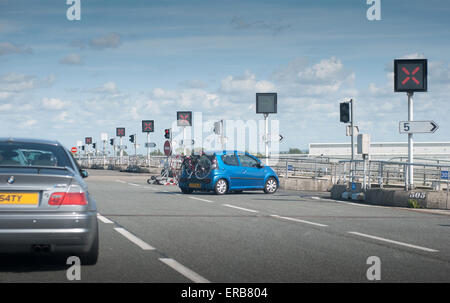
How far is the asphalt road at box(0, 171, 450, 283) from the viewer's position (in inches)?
276

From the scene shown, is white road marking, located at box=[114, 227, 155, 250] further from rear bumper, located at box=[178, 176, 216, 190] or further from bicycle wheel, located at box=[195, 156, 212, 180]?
bicycle wheel, located at box=[195, 156, 212, 180]

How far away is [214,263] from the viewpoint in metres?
7.74

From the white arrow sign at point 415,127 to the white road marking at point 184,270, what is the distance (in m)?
13.2

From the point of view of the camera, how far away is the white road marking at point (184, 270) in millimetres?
6656

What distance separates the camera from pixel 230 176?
22938 mm

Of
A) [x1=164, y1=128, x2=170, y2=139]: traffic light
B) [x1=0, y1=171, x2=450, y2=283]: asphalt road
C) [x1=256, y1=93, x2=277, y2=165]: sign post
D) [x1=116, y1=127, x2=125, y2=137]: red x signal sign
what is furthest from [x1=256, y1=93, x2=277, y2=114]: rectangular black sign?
[x1=116, y1=127, x2=125, y2=137]: red x signal sign

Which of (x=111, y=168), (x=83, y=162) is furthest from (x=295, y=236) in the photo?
(x=83, y=162)

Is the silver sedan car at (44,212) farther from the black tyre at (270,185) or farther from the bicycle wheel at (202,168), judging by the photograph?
the black tyre at (270,185)

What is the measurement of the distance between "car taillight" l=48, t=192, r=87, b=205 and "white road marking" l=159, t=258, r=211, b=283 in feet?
4.20

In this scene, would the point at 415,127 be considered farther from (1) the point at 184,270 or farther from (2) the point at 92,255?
(2) the point at 92,255

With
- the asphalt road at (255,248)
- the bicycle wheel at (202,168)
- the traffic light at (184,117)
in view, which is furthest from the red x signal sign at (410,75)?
the traffic light at (184,117)
